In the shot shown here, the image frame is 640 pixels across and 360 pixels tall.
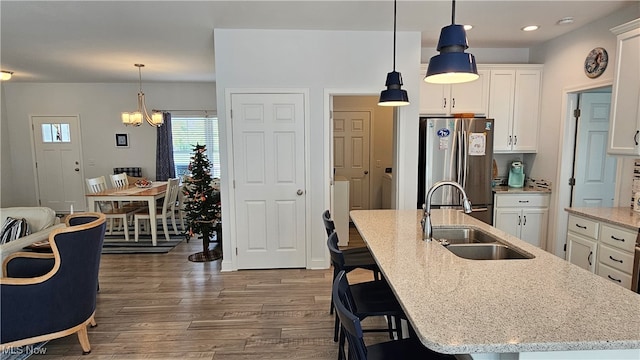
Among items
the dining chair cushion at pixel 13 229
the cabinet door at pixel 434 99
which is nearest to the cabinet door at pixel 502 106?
the cabinet door at pixel 434 99

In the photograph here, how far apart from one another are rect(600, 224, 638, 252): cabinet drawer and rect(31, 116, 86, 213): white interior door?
840cm

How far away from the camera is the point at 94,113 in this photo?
22.4ft

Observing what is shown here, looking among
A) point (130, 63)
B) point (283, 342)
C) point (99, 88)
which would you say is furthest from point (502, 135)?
point (99, 88)

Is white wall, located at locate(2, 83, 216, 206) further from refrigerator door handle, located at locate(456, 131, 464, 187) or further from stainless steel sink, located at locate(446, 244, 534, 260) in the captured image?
stainless steel sink, located at locate(446, 244, 534, 260)

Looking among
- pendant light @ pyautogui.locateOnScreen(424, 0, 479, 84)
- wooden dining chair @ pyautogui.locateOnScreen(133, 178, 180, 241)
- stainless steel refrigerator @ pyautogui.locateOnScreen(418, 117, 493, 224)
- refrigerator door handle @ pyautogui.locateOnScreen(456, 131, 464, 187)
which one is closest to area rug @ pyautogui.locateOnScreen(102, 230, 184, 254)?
wooden dining chair @ pyautogui.locateOnScreen(133, 178, 180, 241)

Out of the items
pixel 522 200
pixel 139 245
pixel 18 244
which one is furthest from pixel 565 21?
pixel 139 245

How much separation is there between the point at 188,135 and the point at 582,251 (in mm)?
6684

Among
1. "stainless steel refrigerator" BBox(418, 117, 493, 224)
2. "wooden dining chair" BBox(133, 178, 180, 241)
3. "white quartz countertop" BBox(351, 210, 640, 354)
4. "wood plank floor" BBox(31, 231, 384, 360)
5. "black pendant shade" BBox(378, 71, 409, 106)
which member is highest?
"black pendant shade" BBox(378, 71, 409, 106)

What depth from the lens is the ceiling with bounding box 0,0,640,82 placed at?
291 cm

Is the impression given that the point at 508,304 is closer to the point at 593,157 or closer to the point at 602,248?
the point at 602,248

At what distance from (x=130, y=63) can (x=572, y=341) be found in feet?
19.5

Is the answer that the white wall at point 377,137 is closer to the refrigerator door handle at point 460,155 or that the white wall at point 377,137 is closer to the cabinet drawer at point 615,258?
the refrigerator door handle at point 460,155

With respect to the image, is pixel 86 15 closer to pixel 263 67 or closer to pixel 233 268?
pixel 263 67

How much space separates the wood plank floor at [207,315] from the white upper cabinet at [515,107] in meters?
2.43
